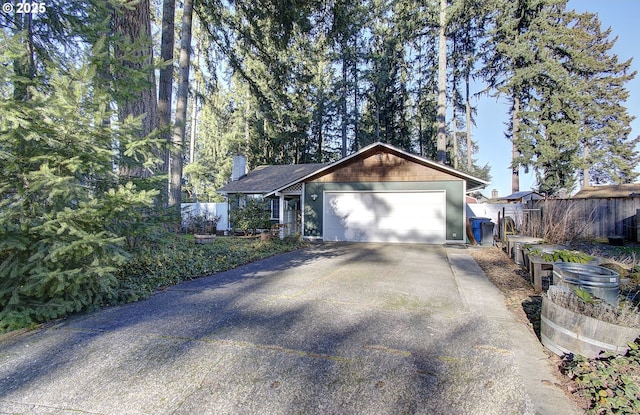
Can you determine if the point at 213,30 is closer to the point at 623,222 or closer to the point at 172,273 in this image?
the point at 172,273

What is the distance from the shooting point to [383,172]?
12906 millimetres

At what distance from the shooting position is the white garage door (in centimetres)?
1243

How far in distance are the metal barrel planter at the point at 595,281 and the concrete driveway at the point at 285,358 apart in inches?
33.9

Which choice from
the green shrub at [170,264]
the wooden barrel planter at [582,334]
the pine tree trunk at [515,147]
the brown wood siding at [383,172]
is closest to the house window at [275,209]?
the brown wood siding at [383,172]

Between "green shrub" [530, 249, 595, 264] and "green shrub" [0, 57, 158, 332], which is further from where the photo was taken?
"green shrub" [530, 249, 595, 264]

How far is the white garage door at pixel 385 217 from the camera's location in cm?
1243

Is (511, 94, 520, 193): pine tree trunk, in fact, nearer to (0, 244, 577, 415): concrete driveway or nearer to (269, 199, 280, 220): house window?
(269, 199, 280, 220): house window

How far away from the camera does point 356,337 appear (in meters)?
3.56

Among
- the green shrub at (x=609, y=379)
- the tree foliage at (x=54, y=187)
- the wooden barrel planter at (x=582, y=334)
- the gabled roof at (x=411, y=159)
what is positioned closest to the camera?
the green shrub at (x=609, y=379)

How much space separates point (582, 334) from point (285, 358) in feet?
9.19

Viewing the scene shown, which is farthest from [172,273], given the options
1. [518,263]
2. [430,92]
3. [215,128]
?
[430,92]

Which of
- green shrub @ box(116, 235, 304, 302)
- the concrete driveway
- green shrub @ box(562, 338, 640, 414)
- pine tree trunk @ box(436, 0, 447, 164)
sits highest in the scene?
pine tree trunk @ box(436, 0, 447, 164)

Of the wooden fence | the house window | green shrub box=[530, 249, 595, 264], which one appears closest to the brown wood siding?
the wooden fence
